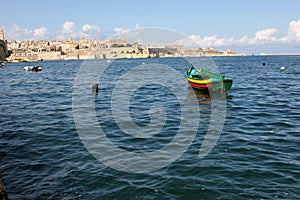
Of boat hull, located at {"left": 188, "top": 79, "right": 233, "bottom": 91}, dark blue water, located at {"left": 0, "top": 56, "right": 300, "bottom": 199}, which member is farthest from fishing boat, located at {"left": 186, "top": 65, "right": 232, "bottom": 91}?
dark blue water, located at {"left": 0, "top": 56, "right": 300, "bottom": 199}

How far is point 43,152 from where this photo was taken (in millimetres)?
11117

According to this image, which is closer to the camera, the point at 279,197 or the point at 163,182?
the point at 279,197

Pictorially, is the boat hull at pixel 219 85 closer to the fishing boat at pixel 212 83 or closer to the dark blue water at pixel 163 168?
the fishing boat at pixel 212 83

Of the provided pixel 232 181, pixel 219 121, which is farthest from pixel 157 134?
pixel 232 181

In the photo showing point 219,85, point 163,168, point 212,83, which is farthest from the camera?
point 212,83

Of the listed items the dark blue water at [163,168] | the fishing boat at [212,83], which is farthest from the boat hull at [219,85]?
the dark blue water at [163,168]

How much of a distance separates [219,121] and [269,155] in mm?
5539

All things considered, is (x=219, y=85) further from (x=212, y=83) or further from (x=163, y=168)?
(x=163, y=168)

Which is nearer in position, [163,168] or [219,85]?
[163,168]

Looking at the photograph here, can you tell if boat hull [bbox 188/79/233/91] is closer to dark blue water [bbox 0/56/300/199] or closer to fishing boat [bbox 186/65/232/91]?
fishing boat [bbox 186/65/232/91]

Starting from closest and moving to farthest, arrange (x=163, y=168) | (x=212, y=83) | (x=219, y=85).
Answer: (x=163, y=168), (x=219, y=85), (x=212, y=83)

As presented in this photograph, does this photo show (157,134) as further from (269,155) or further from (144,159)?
(269,155)

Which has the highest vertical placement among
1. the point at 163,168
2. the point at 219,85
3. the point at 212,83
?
the point at 212,83

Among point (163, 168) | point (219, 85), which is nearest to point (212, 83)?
point (219, 85)
